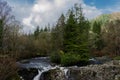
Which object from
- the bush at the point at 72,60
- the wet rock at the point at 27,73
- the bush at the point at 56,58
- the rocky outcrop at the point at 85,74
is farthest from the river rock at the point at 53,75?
the bush at the point at 56,58

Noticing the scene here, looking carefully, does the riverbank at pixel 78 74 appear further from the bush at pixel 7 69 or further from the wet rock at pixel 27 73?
the bush at pixel 7 69

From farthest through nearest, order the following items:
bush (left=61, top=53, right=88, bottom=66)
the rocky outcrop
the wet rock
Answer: bush (left=61, top=53, right=88, bottom=66), the wet rock, the rocky outcrop

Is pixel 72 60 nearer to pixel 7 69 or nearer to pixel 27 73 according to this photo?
pixel 27 73

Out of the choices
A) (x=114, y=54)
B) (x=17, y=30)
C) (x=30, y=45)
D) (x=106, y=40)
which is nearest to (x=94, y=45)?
(x=106, y=40)

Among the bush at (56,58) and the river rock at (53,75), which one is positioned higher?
the bush at (56,58)

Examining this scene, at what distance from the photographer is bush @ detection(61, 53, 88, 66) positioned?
1506 inches

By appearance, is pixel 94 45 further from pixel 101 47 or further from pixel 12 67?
pixel 12 67

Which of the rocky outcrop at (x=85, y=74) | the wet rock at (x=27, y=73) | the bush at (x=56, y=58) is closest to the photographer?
the rocky outcrop at (x=85, y=74)

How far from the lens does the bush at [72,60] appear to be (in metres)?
38.2

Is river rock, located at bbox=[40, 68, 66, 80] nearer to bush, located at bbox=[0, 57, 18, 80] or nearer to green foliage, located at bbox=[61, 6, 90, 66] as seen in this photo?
bush, located at bbox=[0, 57, 18, 80]

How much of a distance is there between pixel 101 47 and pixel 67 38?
93.5 feet

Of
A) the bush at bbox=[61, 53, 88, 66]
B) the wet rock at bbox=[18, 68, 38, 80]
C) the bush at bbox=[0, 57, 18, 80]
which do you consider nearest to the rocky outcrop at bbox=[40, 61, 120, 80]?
the wet rock at bbox=[18, 68, 38, 80]

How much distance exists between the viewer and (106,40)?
206 ft

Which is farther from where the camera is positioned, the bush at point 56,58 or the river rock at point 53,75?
the bush at point 56,58
